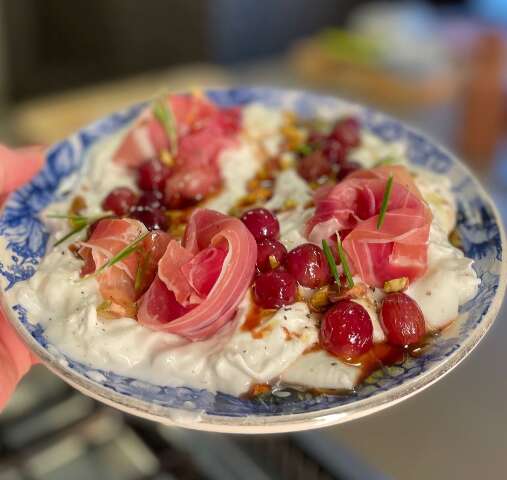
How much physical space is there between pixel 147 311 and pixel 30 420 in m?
0.80

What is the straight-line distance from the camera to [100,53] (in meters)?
4.52

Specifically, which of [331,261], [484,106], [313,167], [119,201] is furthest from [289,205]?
[484,106]

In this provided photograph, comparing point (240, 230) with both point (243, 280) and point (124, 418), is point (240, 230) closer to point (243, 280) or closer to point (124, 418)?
point (243, 280)

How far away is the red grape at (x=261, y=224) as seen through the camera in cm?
123

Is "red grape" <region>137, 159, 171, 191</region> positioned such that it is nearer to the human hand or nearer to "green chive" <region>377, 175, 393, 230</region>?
the human hand

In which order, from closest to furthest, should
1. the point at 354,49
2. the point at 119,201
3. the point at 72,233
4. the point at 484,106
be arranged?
the point at 72,233 < the point at 119,201 < the point at 484,106 < the point at 354,49

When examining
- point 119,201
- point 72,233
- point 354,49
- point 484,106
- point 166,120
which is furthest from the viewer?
point 354,49

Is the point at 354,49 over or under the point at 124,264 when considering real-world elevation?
under

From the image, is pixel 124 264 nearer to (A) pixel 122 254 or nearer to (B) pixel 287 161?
(A) pixel 122 254

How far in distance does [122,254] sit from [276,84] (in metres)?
2.41

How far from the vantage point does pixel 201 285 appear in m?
1.11

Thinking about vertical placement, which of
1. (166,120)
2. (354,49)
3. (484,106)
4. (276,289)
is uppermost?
(166,120)

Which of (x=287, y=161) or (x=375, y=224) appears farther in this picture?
(x=287, y=161)

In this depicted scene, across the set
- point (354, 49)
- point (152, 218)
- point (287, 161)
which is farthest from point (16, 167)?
point (354, 49)
